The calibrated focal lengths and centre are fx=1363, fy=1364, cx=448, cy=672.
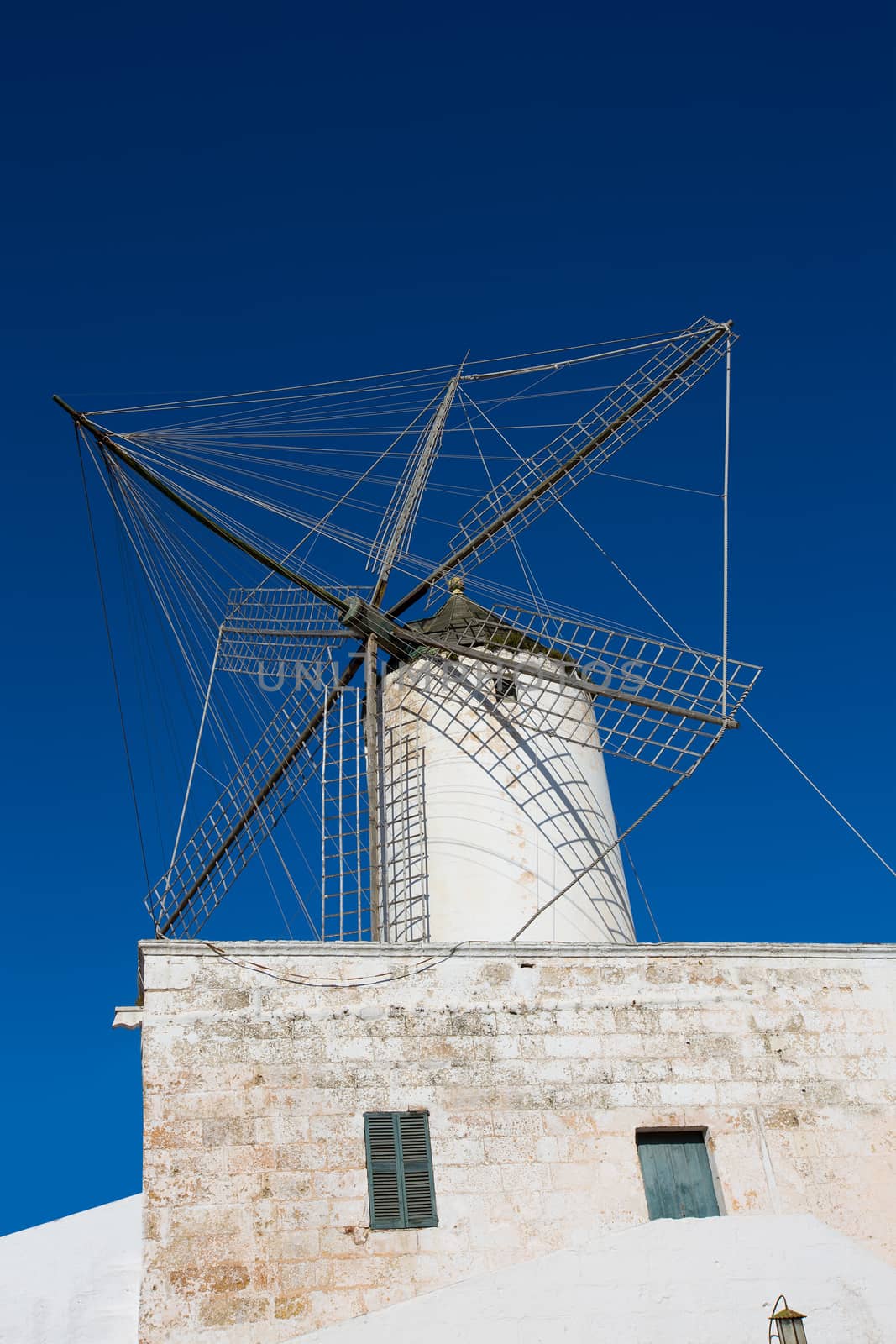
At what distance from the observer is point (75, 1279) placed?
13992 mm

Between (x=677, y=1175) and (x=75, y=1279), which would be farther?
(x=75, y=1279)

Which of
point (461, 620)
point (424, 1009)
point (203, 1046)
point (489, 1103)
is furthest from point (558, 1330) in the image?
point (461, 620)

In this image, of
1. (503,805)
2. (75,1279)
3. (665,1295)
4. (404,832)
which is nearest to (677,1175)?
(665,1295)

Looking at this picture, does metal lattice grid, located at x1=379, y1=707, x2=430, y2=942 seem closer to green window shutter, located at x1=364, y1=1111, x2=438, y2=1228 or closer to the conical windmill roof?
the conical windmill roof

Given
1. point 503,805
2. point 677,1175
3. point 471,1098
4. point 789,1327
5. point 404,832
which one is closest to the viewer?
point 789,1327

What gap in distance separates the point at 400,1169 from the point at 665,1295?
2401mm

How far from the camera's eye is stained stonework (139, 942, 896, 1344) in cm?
1114

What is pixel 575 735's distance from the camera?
17562 mm

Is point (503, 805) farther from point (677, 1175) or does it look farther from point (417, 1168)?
point (417, 1168)

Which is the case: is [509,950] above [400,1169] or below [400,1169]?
above

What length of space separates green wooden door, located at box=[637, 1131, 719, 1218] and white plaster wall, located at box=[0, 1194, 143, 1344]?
512 cm

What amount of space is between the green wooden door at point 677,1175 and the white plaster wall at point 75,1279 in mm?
5123

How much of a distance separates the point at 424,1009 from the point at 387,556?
23.9 feet

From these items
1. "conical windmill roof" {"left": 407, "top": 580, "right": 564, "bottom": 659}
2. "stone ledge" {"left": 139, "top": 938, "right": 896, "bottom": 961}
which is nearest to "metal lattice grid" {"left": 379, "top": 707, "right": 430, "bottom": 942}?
"conical windmill roof" {"left": 407, "top": 580, "right": 564, "bottom": 659}
